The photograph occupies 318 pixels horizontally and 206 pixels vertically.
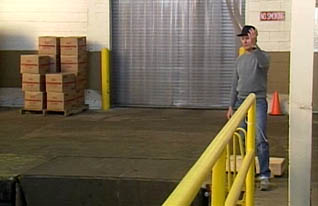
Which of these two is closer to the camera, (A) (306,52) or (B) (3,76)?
(A) (306,52)

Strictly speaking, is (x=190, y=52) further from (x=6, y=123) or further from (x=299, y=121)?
(x=299, y=121)

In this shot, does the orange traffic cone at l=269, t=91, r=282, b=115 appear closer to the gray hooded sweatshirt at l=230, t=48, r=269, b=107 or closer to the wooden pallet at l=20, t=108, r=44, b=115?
the wooden pallet at l=20, t=108, r=44, b=115

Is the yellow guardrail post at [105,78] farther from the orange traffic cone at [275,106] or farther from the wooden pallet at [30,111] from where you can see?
the orange traffic cone at [275,106]

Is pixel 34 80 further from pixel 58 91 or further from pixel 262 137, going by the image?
pixel 262 137

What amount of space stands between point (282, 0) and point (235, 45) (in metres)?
1.41

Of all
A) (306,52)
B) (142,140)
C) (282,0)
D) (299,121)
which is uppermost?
(282,0)

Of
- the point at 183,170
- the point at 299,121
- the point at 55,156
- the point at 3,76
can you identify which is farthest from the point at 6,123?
the point at 299,121

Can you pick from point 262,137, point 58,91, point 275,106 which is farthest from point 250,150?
point 58,91

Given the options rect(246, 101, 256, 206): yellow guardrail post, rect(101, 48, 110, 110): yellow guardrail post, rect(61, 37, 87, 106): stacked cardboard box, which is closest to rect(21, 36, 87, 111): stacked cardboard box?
rect(61, 37, 87, 106): stacked cardboard box

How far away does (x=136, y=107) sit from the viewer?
46.9ft

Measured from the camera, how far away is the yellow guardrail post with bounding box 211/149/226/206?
294cm

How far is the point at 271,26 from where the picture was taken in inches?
523

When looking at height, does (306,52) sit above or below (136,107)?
above

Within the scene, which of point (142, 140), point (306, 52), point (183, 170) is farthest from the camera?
point (142, 140)
